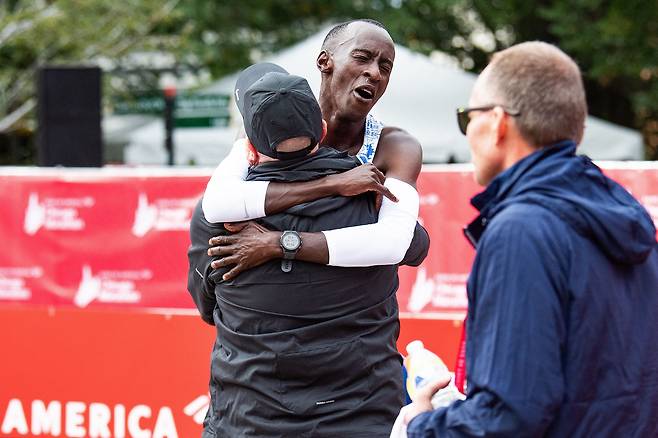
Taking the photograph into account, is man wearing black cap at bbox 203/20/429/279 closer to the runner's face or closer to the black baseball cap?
the runner's face

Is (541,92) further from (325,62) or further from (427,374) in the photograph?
(325,62)

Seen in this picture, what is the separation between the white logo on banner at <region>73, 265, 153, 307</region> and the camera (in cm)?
690

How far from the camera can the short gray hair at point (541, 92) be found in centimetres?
209

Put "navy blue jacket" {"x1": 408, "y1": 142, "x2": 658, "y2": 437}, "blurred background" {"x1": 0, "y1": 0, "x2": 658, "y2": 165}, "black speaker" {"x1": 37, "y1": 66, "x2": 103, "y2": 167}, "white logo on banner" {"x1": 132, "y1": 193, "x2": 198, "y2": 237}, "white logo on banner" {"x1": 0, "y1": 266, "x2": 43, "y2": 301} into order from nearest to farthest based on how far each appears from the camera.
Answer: "navy blue jacket" {"x1": 408, "y1": 142, "x2": 658, "y2": 437} → "white logo on banner" {"x1": 132, "y1": 193, "x2": 198, "y2": 237} → "white logo on banner" {"x1": 0, "y1": 266, "x2": 43, "y2": 301} → "black speaker" {"x1": 37, "y1": 66, "x2": 103, "y2": 167} → "blurred background" {"x1": 0, "y1": 0, "x2": 658, "y2": 165}

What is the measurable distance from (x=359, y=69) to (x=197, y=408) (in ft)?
Answer: 11.2

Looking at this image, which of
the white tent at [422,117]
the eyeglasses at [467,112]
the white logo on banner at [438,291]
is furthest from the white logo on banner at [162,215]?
the white tent at [422,117]

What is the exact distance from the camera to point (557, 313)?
2.01 m

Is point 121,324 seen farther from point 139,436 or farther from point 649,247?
point 649,247

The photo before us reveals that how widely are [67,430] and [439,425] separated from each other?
472 cm

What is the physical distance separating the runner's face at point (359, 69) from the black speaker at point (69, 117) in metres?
7.17

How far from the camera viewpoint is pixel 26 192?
7004 mm

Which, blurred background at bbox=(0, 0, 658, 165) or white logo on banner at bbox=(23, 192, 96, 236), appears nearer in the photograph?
white logo on banner at bbox=(23, 192, 96, 236)

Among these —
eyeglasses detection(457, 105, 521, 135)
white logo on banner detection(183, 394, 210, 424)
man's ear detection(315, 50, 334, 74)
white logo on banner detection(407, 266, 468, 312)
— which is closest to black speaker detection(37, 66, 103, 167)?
white logo on banner detection(183, 394, 210, 424)

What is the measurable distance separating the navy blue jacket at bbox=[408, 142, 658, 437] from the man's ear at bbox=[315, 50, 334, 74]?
130 centimetres
